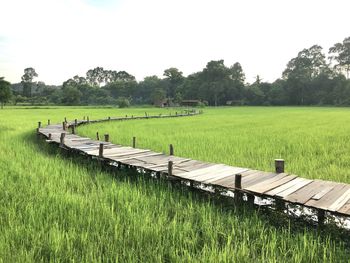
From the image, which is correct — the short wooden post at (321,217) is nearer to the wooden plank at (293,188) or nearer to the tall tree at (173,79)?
the wooden plank at (293,188)

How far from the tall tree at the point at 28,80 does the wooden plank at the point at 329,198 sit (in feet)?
289

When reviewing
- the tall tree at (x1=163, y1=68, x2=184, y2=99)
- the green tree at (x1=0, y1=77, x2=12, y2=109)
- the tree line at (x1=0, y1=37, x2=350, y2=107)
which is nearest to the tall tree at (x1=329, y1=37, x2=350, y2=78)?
the tree line at (x1=0, y1=37, x2=350, y2=107)

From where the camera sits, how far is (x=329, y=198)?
14.6 ft

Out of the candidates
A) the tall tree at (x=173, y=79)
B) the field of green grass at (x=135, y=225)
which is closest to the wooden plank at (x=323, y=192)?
the field of green grass at (x=135, y=225)

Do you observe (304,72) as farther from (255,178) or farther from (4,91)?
(255,178)

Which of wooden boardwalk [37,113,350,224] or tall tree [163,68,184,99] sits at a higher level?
tall tree [163,68,184,99]

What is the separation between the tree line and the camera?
61875 mm

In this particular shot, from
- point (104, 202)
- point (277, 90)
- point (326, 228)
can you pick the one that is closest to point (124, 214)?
point (104, 202)

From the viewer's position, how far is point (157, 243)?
378cm

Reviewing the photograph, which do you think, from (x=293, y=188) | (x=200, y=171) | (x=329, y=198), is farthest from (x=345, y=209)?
(x=200, y=171)

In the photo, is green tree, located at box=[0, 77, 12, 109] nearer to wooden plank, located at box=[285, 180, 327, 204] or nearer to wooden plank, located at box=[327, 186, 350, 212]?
wooden plank, located at box=[285, 180, 327, 204]

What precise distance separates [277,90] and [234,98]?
948 cm

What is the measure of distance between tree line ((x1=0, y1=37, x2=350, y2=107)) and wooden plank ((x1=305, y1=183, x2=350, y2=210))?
188ft

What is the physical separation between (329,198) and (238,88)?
223 feet
